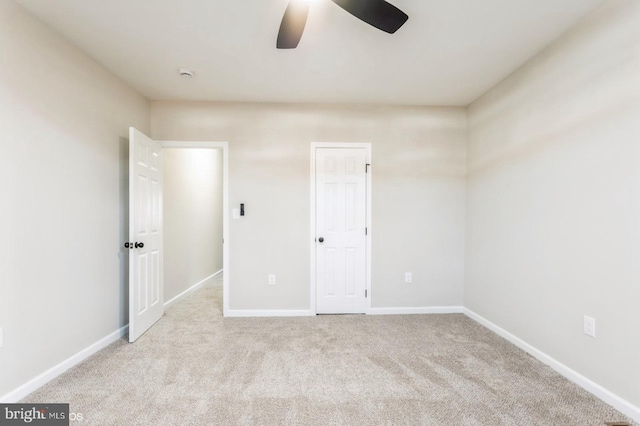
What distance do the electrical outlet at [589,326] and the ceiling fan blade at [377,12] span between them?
2214 mm

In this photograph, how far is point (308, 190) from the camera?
328 centimetres

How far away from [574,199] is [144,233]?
359 cm

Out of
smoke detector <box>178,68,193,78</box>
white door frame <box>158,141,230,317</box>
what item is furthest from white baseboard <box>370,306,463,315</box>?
smoke detector <box>178,68,193,78</box>

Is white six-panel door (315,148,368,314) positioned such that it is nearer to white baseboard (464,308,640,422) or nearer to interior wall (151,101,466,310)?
interior wall (151,101,466,310)

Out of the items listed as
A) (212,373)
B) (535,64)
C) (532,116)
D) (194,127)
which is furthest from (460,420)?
(194,127)

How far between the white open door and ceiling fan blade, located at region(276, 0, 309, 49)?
1709 mm

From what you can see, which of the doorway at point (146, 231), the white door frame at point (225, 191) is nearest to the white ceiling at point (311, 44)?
the white door frame at point (225, 191)

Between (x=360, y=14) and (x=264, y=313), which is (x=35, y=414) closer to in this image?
(x=264, y=313)

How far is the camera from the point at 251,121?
3.25 meters

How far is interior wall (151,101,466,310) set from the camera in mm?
3246

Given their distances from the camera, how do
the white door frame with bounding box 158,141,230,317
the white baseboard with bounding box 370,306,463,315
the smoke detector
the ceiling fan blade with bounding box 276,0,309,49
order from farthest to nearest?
the white baseboard with bounding box 370,306,463,315
the white door frame with bounding box 158,141,230,317
the smoke detector
the ceiling fan blade with bounding box 276,0,309,49

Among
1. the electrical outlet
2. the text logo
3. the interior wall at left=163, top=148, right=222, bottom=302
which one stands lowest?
the text logo

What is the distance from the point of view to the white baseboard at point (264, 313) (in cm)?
325

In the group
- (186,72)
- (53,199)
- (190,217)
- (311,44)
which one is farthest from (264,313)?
(311,44)
